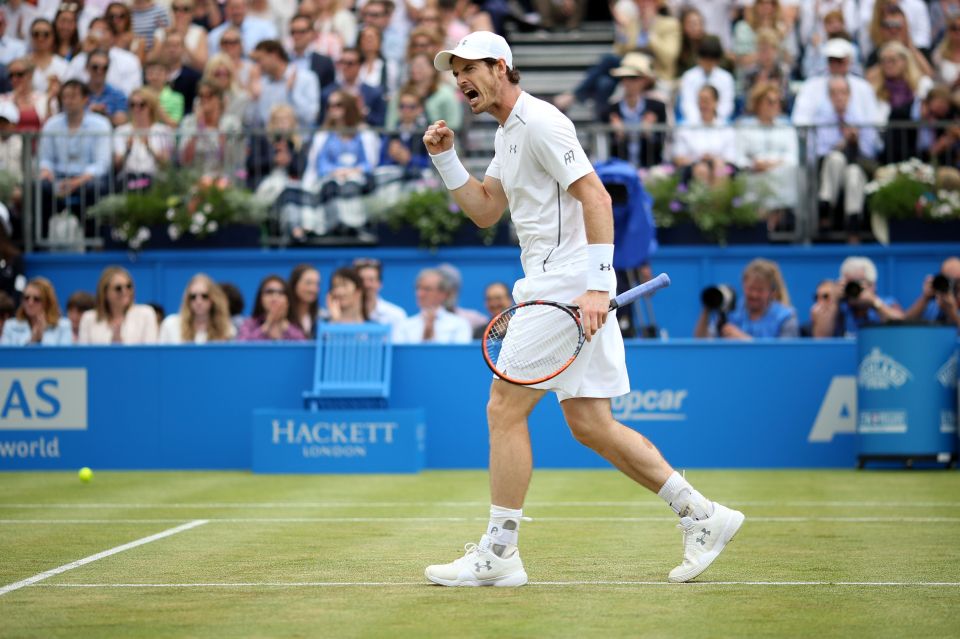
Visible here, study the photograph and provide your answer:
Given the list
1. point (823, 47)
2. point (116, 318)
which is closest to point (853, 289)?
point (823, 47)

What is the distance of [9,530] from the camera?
8.34 metres

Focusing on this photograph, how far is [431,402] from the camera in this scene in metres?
12.9

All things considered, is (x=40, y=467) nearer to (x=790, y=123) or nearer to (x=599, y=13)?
(x=790, y=123)

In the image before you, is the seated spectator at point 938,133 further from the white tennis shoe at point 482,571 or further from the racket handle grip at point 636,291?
the white tennis shoe at point 482,571

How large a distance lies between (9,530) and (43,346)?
15.7 ft

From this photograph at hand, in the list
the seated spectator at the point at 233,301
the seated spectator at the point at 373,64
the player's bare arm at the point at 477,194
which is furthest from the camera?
the seated spectator at the point at 373,64

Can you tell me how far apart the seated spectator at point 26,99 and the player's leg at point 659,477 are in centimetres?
1302

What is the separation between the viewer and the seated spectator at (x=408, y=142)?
16.4m

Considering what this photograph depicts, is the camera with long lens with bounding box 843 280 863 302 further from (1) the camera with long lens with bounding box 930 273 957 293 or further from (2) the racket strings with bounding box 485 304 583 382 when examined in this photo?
(2) the racket strings with bounding box 485 304 583 382

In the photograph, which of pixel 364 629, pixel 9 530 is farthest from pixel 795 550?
pixel 9 530

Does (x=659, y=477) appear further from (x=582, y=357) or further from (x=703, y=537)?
(x=582, y=357)

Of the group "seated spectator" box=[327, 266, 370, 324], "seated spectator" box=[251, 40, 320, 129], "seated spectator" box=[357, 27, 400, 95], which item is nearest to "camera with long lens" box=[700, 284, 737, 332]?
"seated spectator" box=[327, 266, 370, 324]

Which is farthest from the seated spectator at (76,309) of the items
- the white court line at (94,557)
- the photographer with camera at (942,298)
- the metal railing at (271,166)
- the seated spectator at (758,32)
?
the seated spectator at (758,32)

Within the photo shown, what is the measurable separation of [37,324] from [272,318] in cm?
224
